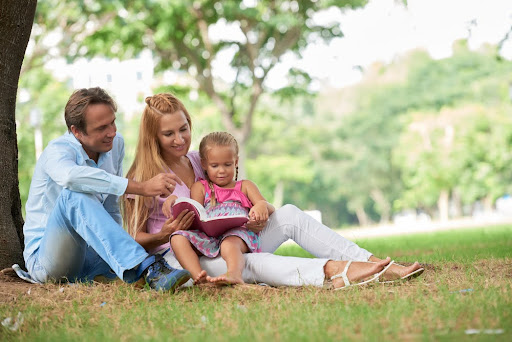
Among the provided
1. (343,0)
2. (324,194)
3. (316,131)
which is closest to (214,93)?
(343,0)

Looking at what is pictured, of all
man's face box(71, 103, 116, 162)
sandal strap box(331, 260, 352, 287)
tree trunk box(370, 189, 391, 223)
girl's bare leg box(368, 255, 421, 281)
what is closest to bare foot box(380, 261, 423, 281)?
girl's bare leg box(368, 255, 421, 281)

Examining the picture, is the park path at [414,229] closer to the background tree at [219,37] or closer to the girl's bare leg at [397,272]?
the background tree at [219,37]

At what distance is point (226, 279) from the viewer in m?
3.79

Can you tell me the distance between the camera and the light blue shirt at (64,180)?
156 inches

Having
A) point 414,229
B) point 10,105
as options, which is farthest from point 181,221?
point 414,229

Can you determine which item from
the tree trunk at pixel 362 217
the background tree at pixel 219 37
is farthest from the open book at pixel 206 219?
the tree trunk at pixel 362 217

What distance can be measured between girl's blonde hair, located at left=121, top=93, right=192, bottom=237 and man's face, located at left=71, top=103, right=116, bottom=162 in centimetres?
26

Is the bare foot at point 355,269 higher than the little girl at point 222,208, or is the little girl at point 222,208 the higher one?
the little girl at point 222,208

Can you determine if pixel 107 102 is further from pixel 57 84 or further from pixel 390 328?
pixel 57 84

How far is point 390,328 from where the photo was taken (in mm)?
2686

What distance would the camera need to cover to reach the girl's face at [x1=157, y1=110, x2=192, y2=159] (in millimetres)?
4543

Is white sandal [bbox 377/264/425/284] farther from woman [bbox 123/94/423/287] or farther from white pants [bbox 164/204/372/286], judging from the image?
white pants [bbox 164/204/372/286]

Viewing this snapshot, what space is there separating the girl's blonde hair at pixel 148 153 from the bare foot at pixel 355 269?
1.29 meters

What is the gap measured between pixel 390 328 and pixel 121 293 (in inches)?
71.7
